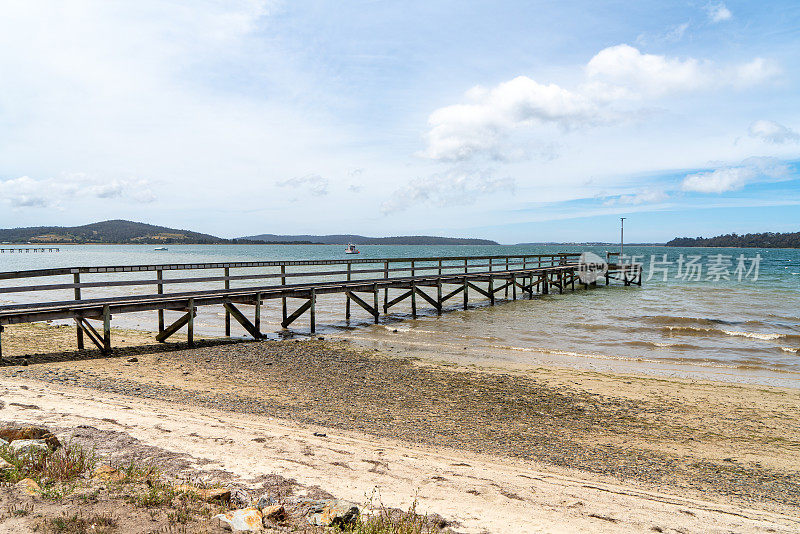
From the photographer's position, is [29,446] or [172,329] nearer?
[29,446]

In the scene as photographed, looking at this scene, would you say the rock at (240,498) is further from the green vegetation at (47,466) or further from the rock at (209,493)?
the green vegetation at (47,466)

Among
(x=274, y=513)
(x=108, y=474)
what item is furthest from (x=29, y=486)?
(x=274, y=513)

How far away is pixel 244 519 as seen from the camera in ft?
12.0

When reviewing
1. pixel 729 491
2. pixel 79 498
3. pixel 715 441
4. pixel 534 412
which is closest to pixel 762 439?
pixel 715 441

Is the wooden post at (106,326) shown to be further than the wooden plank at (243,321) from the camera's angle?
No

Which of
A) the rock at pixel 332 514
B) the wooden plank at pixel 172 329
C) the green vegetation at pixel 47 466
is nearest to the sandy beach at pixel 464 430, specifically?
the rock at pixel 332 514

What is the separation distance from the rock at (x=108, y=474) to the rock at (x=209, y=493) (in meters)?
0.57

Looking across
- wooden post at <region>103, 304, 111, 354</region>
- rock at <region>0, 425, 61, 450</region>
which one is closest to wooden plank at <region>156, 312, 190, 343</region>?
wooden post at <region>103, 304, 111, 354</region>

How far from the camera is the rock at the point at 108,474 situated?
166 inches

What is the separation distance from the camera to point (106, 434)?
5.63 m

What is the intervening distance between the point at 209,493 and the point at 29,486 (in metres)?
1.42

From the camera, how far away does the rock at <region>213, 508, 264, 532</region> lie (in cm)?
357

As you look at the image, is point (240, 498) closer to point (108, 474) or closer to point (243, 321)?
point (108, 474)

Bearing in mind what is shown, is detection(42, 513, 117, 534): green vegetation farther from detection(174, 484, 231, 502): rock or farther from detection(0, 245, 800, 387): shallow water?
detection(0, 245, 800, 387): shallow water
